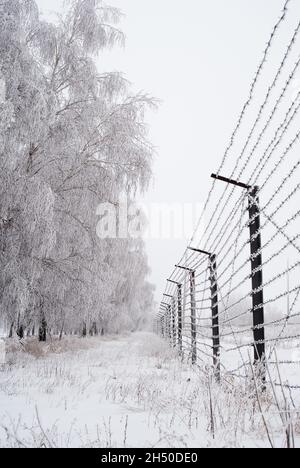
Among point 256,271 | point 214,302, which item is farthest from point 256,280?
point 214,302

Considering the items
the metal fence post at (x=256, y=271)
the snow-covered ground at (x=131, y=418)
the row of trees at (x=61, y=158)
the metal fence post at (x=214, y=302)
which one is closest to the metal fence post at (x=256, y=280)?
the metal fence post at (x=256, y=271)

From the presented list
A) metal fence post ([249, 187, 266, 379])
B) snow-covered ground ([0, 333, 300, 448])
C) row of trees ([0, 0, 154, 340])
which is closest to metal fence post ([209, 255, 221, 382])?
snow-covered ground ([0, 333, 300, 448])

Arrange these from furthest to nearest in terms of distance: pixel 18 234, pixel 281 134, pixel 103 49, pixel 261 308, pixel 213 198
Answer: pixel 103 49, pixel 18 234, pixel 213 198, pixel 261 308, pixel 281 134

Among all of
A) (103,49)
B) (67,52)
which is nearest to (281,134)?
(67,52)

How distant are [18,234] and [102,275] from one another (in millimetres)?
2180

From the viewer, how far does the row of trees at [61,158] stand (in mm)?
5996

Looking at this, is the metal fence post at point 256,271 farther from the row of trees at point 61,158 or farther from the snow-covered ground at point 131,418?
the row of trees at point 61,158

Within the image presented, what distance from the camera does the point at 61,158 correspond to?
709cm

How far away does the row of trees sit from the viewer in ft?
19.7

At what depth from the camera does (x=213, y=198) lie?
3898 mm

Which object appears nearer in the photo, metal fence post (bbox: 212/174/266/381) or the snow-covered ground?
the snow-covered ground

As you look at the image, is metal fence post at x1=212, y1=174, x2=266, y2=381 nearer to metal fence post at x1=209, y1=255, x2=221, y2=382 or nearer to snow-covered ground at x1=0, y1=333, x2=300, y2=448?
snow-covered ground at x1=0, y1=333, x2=300, y2=448

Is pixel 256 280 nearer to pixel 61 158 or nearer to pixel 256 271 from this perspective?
pixel 256 271
